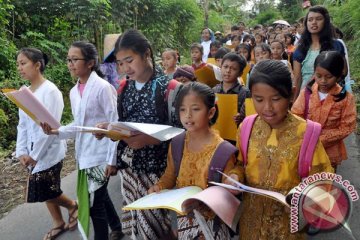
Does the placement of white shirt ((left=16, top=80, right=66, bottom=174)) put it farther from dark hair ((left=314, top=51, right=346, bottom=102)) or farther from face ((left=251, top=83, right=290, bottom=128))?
dark hair ((left=314, top=51, right=346, bottom=102))

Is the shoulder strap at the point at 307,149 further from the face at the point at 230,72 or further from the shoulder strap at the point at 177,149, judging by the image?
the face at the point at 230,72

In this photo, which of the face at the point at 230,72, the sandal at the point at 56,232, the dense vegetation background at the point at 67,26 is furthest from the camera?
the dense vegetation background at the point at 67,26

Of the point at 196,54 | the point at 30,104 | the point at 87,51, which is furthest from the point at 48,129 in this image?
the point at 196,54

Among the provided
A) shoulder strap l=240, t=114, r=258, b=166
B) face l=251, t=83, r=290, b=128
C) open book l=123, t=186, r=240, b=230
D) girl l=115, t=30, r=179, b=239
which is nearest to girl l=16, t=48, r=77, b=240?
girl l=115, t=30, r=179, b=239

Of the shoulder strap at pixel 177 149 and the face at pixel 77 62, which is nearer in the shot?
the shoulder strap at pixel 177 149

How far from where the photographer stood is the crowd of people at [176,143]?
1776 mm

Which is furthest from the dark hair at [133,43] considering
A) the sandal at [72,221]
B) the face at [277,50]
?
the face at [277,50]

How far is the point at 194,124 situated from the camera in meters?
2.02

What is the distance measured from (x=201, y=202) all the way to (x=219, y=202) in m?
0.12

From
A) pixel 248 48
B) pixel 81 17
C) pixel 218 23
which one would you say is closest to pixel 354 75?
pixel 248 48

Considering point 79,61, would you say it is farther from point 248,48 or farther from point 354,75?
point 354,75

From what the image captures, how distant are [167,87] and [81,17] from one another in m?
7.34

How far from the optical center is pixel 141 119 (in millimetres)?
2383

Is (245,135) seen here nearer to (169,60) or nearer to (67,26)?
(169,60)
